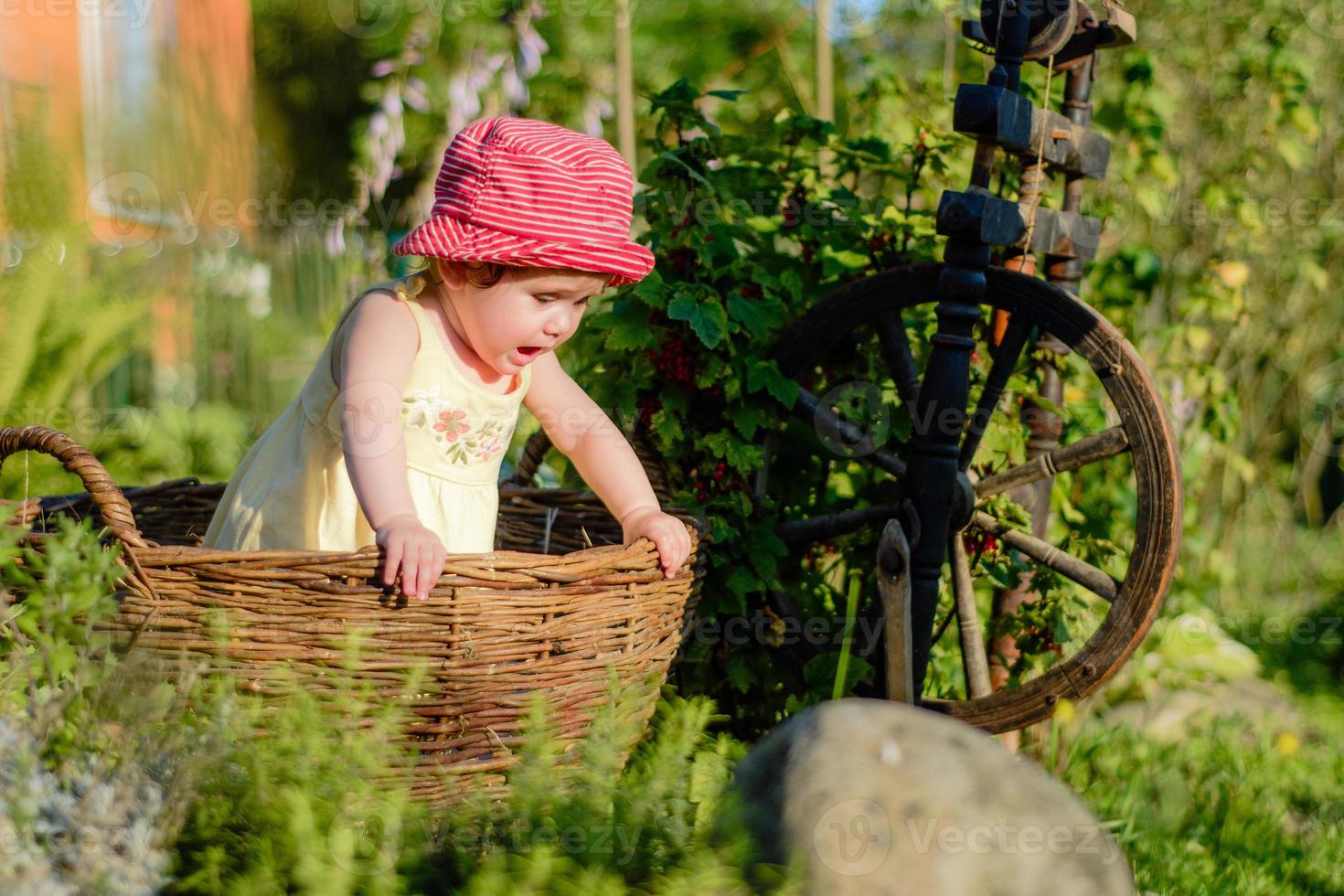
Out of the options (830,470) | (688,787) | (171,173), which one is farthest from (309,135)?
(688,787)

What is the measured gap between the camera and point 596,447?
7.49 feet

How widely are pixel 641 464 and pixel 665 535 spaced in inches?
20.5

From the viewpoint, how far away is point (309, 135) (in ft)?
50.8

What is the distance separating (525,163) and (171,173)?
5.54 metres

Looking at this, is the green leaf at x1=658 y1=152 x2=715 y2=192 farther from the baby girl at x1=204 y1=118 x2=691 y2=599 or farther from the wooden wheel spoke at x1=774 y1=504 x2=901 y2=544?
the wooden wheel spoke at x1=774 y1=504 x2=901 y2=544

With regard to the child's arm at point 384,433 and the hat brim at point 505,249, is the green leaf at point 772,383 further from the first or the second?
the child's arm at point 384,433

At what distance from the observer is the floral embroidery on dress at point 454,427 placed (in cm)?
217

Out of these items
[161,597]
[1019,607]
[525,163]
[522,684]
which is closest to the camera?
[161,597]

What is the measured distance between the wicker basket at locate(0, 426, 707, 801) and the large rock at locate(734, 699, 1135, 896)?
37 centimetres

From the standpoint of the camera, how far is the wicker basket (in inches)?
65.9

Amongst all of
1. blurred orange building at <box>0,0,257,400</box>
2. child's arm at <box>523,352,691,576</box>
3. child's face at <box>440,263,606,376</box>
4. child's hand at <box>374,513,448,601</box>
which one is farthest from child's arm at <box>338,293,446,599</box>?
blurred orange building at <box>0,0,257,400</box>

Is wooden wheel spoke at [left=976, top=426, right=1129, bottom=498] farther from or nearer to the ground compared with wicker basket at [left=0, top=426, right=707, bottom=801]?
farther from the ground

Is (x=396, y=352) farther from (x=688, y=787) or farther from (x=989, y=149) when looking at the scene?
(x=989, y=149)

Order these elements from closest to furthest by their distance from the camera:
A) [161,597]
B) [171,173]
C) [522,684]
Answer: [161,597]
[522,684]
[171,173]
